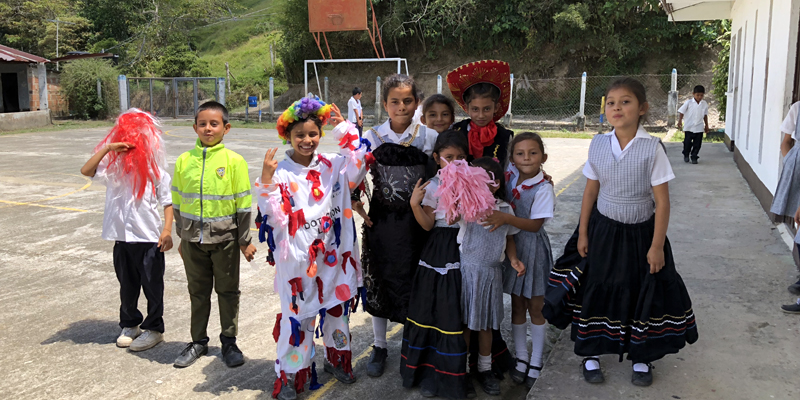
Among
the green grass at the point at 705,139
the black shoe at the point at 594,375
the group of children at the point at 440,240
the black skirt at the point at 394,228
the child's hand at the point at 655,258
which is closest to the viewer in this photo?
the child's hand at the point at 655,258

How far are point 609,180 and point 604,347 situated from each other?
0.84m

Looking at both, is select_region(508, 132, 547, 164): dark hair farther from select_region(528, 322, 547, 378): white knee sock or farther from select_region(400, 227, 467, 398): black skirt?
select_region(528, 322, 547, 378): white knee sock

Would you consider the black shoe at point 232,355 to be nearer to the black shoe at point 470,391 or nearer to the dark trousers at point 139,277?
the dark trousers at point 139,277

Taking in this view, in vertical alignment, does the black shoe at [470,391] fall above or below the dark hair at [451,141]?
below

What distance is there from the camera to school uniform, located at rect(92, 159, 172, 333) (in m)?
3.88

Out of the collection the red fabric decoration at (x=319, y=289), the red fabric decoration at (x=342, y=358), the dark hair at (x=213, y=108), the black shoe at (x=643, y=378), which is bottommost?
the red fabric decoration at (x=342, y=358)

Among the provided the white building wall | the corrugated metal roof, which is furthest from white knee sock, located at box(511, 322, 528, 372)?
the corrugated metal roof

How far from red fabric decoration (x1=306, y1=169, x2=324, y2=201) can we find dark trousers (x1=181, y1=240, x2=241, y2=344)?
0.71 meters

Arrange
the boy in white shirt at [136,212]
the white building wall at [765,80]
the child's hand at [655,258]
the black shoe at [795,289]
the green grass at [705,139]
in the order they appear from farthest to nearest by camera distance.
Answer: the green grass at [705,139], the white building wall at [765,80], the black shoe at [795,289], the boy in white shirt at [136,212], the child's hand at [655,258]

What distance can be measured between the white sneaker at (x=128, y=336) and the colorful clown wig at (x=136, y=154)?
897 mm

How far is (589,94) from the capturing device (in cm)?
2406

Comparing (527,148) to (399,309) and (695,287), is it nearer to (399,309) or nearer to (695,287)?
(399,309)

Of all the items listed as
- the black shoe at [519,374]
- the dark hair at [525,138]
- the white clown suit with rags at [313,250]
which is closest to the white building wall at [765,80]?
the dark hair at [525,138]

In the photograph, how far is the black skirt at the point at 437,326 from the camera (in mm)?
3102
